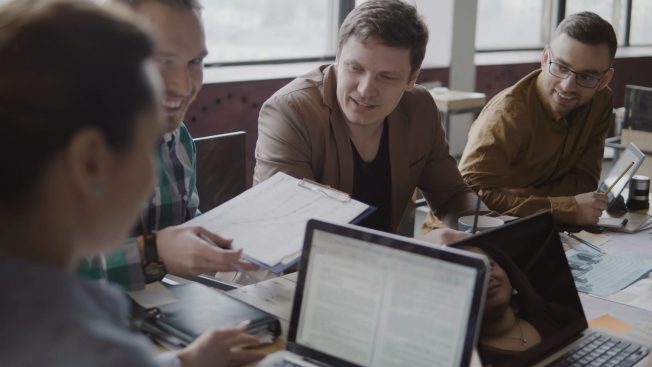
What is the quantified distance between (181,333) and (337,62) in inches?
42.4

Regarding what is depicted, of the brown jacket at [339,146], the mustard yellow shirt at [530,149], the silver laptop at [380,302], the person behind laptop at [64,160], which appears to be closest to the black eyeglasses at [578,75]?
the mustard yellow shirt at [530,149]

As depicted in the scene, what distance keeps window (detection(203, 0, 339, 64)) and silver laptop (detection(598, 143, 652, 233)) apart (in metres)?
2.68

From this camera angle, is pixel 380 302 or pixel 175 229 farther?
pixel 175 229

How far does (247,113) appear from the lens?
4625mm

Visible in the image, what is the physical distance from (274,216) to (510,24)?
5544 mm

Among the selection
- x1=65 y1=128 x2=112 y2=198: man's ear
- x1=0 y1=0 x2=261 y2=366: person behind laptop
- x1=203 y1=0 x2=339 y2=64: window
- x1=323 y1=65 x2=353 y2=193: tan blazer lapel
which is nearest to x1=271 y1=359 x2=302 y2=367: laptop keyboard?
x1=0 y1=0 x2=261 y2=366: person behind laptop

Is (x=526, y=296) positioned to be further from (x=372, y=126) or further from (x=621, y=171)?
(x=621, y=171)

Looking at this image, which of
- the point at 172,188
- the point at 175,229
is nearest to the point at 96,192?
the point at 175,229

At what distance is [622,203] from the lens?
8.11 ft

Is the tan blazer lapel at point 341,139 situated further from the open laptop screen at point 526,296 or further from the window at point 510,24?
the window at point 510,24

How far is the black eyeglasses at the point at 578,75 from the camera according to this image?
265 centimetres

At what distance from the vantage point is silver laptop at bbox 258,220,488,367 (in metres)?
1.20

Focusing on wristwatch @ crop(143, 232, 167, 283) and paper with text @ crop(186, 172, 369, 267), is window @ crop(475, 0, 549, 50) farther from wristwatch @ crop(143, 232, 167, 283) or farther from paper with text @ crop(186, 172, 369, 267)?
wristwatch @ crop(143, 232, 167, 283)

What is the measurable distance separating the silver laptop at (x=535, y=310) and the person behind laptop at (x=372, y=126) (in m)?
0.71
